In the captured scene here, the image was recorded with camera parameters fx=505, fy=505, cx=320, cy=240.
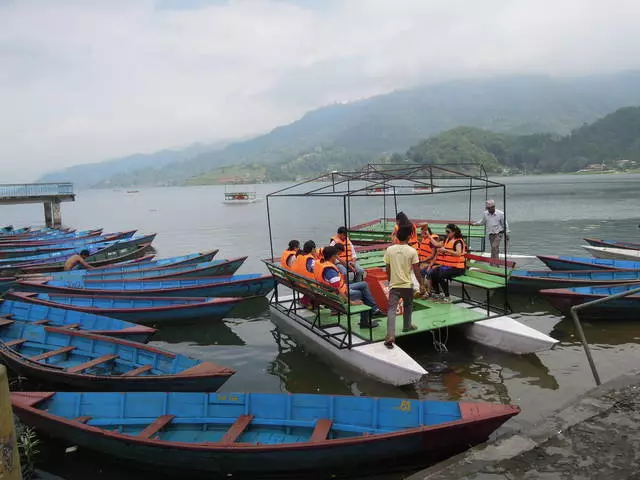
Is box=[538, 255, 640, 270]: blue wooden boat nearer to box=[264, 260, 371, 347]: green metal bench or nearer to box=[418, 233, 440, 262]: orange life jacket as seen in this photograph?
box=[418, 233, 440, 262]: orange life jacket

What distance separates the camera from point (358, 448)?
5.86 metres

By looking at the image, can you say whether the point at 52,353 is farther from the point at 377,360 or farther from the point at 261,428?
the point at 377,360

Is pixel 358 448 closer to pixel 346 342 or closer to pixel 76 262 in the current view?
pixel 346 342

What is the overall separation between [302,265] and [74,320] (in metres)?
5.44

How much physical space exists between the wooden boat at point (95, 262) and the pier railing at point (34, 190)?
732 inches

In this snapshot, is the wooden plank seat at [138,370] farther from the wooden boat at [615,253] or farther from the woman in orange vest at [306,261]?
the wooden boat at [615,253]

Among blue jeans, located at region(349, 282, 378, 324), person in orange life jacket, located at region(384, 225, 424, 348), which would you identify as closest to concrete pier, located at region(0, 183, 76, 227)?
blue jeans, located at region(349, 282, 378, 324)

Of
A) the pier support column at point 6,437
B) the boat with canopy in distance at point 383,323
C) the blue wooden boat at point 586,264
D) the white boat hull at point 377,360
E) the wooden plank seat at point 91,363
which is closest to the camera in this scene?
the pier support column at point 6,437

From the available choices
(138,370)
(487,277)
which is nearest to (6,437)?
(138,370)

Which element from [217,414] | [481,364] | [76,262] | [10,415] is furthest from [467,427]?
[76,262]

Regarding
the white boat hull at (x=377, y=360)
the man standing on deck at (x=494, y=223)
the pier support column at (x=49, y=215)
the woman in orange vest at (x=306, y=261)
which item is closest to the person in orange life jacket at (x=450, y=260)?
the white boat hull at (x=377, y=360)

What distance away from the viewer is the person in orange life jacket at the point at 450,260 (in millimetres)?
11305

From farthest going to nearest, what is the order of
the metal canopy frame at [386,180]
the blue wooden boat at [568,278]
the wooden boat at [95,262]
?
the wooden boat at [95,262]
the blue wooden boat at [568,278]
the metal canopy frame at [386,180]

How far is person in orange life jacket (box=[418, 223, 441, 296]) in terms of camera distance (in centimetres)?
1173
